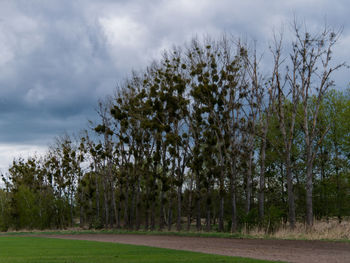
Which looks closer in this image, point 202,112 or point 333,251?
point 333,251

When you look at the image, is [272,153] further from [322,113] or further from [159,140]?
[159,140]

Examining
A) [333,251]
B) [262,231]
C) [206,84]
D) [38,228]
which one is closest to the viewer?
[333,251]

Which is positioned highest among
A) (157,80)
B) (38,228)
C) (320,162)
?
(157,80)

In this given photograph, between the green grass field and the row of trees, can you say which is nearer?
the green grass field

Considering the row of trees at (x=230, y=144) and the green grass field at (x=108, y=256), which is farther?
the row of trees at (x=230, y=144)

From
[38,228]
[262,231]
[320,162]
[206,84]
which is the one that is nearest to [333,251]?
[262,231]

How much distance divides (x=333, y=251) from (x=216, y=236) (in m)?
11.1

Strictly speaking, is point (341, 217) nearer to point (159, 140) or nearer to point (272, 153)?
point (272, 153)

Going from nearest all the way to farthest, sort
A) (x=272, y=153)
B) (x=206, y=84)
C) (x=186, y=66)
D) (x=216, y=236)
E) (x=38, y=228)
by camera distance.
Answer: (x=216, y=236)
(x=206, y=84)
(x=186, y=66)
(x=272, y=153)
(x=38, y=228)

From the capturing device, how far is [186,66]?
33.5 metres

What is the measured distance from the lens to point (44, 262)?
11.9 metres

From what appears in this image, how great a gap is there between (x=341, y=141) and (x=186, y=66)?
16535 mm

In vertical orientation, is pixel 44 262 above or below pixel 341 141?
below

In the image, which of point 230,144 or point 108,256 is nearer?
point 108,256
